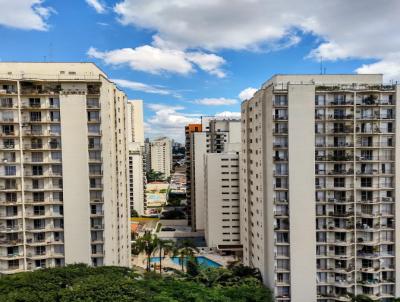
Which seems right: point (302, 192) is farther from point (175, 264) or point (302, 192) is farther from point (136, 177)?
point (136, 177)

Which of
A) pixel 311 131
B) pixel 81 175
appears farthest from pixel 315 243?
pixel 81 175

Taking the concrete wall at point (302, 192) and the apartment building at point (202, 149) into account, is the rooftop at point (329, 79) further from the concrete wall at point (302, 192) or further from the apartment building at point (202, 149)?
the apartment building at point (202, 149)

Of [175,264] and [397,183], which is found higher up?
[397,183]

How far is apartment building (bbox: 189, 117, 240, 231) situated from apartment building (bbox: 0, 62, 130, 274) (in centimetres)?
4629

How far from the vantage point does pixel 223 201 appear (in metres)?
70.7

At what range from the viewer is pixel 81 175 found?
3725cm

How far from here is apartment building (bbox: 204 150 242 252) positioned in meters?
69.9

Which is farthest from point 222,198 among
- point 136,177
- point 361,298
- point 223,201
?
point 136,177

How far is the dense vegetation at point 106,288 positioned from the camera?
26.5m

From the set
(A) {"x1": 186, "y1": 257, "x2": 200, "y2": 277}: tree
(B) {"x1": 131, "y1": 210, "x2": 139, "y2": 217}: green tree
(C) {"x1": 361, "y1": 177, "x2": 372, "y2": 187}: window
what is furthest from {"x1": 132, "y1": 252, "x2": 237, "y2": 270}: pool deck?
(B) {"x1": 131, "y1": 210, "x2": 139, "y2": 217}: green tree

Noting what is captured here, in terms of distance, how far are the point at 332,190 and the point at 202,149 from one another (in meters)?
49.3

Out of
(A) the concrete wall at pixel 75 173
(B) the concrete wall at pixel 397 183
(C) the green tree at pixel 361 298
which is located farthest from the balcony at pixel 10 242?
(B) the concrete wall at pixel 397 183

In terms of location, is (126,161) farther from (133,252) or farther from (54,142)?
(133,252)

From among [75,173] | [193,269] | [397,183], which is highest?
[75,173]
